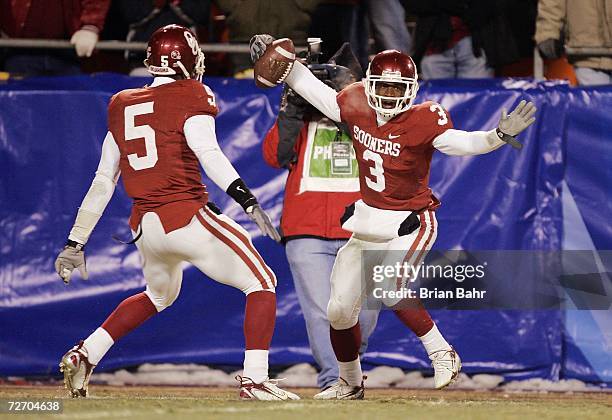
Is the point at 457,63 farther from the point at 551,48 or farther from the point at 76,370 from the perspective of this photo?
the point at 76,370

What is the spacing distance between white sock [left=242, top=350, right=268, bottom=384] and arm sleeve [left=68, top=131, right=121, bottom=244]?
1.01 m

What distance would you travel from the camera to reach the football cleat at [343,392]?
6.00 m

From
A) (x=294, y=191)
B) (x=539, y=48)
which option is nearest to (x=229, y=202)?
(x=294, y=191)

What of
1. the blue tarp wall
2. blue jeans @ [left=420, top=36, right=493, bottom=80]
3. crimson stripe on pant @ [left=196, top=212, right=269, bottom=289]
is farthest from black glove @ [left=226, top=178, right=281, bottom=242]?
blue jeans @ [left=420, top=36, right=493, bottom=80]

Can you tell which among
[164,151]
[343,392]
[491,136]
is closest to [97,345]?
[164,151]

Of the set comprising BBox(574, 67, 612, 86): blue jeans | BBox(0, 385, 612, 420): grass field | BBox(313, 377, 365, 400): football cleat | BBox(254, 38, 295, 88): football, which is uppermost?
BBox(254, 38, 295, 88): football

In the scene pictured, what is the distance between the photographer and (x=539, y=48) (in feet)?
24.0

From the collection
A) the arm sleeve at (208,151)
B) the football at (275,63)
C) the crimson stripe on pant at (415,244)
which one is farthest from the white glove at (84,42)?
the crimson stripe on pant at (415,244)

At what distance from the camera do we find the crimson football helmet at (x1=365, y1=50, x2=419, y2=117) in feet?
18.8

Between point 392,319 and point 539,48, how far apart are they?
1.80m

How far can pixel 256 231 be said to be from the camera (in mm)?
7301

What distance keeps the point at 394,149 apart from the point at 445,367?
3.42 ft

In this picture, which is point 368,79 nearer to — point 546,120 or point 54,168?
point 546,120

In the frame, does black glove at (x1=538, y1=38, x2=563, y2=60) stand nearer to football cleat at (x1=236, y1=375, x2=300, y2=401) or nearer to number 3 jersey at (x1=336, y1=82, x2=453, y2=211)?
number 3 jersey at (x1=336, y1=82, x2=453, y2=211)
